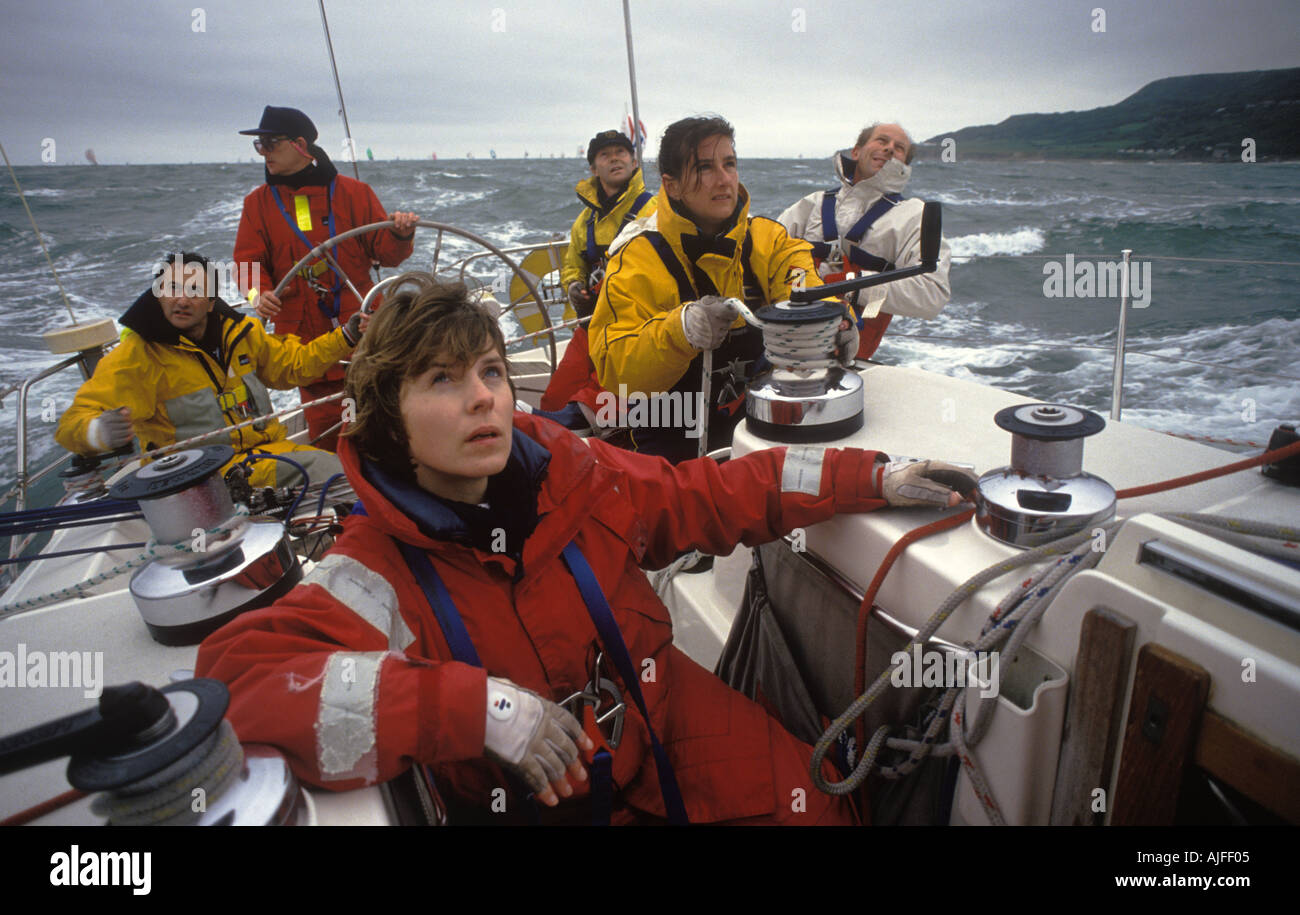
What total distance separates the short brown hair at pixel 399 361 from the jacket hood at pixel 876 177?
2.13 meters

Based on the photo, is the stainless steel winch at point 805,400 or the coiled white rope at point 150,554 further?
the stainless steel winch at point 805,400

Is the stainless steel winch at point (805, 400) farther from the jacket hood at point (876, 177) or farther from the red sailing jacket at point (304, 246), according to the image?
the red sailing jacket at point (304, 246)

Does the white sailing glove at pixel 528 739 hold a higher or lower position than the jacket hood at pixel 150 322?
lower

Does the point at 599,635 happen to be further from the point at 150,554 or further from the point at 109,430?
the point at 109,430

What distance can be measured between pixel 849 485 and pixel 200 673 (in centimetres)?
95

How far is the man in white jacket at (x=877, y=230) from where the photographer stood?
260cm

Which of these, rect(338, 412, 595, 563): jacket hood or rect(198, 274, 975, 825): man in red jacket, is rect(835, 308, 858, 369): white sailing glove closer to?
rect(198, 274, 975, 825): man in red jacket

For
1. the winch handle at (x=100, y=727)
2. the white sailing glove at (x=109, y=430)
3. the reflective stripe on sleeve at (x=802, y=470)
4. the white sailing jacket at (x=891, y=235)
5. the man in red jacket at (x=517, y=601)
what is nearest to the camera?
the winch handle at (x=100, y=727)

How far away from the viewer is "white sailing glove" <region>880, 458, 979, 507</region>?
3.61 ft

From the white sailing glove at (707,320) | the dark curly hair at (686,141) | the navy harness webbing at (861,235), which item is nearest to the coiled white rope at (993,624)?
the white sailing glove at (707,320)

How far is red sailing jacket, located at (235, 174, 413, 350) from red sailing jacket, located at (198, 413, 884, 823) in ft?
8.44

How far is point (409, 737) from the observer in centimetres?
80

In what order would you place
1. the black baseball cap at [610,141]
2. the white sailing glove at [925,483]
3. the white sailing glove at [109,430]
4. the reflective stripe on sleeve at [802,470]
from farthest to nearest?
the black baseball cap at [610,141]
the white sailing glove at [109,430]
the reflective stripe on sleeve at [802,470]
the white sailing glove at [925,483]

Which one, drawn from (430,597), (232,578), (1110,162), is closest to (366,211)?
(232,578)
